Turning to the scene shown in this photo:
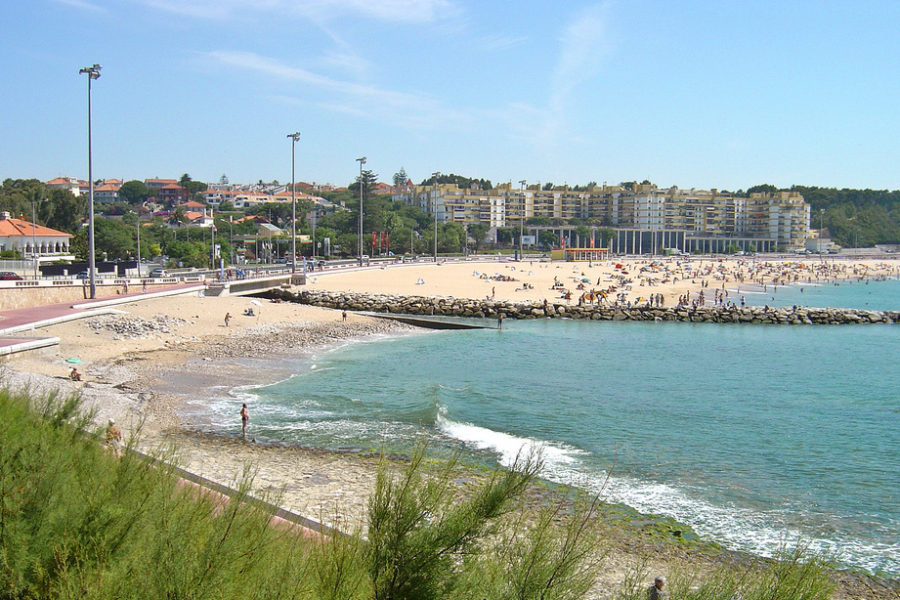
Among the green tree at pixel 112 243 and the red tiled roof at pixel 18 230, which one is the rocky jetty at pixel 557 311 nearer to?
the red tiled roof at pixel 18 230

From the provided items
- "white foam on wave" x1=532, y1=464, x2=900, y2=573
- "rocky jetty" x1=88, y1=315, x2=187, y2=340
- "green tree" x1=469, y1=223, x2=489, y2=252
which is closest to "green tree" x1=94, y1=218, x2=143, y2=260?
"rocky jetty" x1=88, y1=315, x2=187, y2=340

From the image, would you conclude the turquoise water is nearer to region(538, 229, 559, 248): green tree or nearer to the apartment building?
region(538, 229, 559, 248): green tree

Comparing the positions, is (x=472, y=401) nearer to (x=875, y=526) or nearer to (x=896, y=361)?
(x=875, y=526)

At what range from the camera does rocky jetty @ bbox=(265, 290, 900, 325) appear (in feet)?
156

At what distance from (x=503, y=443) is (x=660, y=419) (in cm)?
572

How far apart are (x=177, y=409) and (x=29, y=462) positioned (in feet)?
43.3

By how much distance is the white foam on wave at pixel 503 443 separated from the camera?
16312mm

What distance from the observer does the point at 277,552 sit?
589 centimetres

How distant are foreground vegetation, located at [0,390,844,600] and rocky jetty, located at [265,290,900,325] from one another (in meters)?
A: 40.5

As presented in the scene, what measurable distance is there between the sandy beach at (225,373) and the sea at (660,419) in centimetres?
120

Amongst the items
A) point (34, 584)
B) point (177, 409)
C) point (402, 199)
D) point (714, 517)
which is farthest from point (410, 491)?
point (402, 199)

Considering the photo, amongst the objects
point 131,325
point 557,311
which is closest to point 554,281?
point 557,311

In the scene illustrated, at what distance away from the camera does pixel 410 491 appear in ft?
19.2

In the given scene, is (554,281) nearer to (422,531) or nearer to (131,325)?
(131,325)
